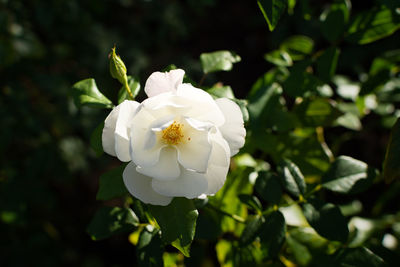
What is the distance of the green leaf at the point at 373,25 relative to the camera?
1001mm

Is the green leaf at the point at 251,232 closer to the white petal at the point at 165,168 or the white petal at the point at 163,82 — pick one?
the white petal at the point at 165,168

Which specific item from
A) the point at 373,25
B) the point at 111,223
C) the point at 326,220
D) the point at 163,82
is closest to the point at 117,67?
the point at 163,82

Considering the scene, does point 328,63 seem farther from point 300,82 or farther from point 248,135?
point 248,135

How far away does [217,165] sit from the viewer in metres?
0.71

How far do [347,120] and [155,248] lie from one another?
2.96 feet

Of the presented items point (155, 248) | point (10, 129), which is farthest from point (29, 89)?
point (155, 248)

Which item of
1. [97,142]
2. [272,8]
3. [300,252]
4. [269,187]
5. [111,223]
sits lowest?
[300,252]

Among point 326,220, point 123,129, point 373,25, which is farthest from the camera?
point 373,25

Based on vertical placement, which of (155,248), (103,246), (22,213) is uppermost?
(155,248)

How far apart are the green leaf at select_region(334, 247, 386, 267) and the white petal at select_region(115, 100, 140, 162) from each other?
667mm

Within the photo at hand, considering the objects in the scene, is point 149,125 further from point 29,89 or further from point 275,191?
point 29,89

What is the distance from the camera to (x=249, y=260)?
101cm

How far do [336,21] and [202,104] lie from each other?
650mm

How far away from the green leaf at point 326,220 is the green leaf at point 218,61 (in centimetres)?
46
